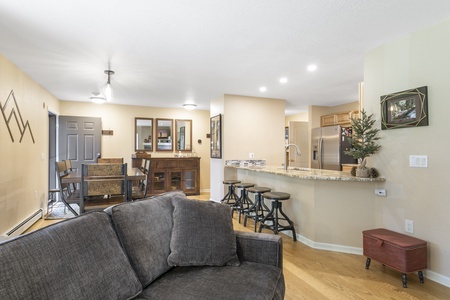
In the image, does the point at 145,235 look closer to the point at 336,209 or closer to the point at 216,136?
the point at 336,209

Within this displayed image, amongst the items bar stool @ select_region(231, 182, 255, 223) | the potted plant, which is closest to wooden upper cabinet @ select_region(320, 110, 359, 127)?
the potted plant

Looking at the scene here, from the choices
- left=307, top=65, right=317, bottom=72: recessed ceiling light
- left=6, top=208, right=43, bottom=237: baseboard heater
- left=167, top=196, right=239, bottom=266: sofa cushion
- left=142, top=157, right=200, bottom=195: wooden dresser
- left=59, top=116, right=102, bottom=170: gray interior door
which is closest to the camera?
left=167, top=196, right=239, bottom=266: sofa cushion

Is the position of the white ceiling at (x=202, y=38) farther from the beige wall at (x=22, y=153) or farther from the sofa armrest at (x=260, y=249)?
the sofa armrest at (x=260, y=249)

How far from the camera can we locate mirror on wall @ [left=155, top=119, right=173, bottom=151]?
669cm

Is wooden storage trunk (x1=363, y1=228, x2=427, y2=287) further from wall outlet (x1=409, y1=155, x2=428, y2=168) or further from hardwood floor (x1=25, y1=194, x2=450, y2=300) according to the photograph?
wall outlet (x1=409, y1=155, x2=428, y2=168)

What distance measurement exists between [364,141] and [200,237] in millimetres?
2265

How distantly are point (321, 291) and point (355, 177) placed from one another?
133 centimetres

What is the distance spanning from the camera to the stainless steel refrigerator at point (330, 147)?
540cm

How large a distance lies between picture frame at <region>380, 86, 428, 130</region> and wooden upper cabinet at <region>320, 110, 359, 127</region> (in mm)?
2783

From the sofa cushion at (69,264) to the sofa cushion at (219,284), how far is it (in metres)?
0.17

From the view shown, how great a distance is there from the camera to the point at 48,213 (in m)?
4.82

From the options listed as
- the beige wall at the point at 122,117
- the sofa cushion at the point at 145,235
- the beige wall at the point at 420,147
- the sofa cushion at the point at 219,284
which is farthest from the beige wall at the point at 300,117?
the sofa cushion at the point at 145,235

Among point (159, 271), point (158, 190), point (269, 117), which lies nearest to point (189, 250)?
point (159, 271)

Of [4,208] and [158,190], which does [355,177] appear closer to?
[4,208]
